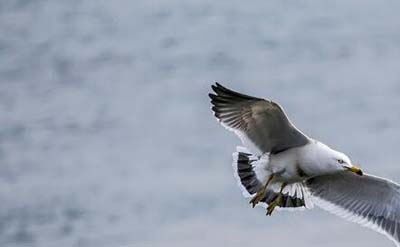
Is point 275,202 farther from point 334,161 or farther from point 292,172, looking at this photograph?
point 334,161

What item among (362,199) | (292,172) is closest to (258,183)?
(292,172)

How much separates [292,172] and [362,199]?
664 mm

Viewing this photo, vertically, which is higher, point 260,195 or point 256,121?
point 256,121

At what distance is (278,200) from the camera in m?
7.65

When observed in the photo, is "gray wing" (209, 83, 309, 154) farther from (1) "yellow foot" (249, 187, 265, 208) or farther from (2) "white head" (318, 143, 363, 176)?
(1) "yellow foot" (249, 187, 265, 208)

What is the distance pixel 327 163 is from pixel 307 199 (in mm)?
694

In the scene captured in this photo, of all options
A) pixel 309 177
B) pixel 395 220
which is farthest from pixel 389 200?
pixel 309 177

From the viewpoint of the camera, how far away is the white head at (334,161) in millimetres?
7098

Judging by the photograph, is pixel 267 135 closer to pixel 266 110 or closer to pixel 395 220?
pixel 266 110

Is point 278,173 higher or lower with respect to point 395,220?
higher

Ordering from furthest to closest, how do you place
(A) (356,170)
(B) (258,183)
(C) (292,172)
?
(B) (258,183) → (C) (292,172) → (A) (356,170)

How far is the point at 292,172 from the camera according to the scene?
23.9 ft

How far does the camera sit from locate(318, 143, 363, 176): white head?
7.10 meters

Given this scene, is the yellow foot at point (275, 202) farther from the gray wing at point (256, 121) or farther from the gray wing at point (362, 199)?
the gray wing at point (256, 121)
